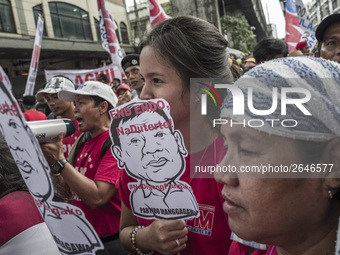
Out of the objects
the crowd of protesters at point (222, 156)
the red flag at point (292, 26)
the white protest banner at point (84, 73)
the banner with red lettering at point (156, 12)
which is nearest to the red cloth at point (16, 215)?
the crowd of protesters at point (222, 156)

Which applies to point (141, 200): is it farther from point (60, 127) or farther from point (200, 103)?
point (60, 127)

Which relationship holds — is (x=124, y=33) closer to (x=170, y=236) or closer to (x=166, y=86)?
(x=166, y=86)

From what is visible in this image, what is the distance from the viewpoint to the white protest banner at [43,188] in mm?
851

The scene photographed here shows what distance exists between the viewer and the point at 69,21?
57.9ft

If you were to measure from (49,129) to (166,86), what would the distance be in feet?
2.18

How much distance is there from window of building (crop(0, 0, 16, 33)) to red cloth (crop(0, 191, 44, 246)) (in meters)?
14.8

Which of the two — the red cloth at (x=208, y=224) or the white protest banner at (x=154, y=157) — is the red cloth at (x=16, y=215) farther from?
the red cloth at (x=208, y=224)

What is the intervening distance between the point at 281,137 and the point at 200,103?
609 mm

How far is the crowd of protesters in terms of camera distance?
2.13 feet

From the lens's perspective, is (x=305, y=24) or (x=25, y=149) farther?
(x=305, y=24)

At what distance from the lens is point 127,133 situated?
1.11 m

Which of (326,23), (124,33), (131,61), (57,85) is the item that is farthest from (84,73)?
(124,33)

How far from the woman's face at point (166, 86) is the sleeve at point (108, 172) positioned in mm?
623

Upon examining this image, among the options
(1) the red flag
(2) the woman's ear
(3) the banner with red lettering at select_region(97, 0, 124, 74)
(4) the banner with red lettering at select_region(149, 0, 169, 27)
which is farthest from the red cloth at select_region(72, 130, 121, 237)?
(1) the red flag
